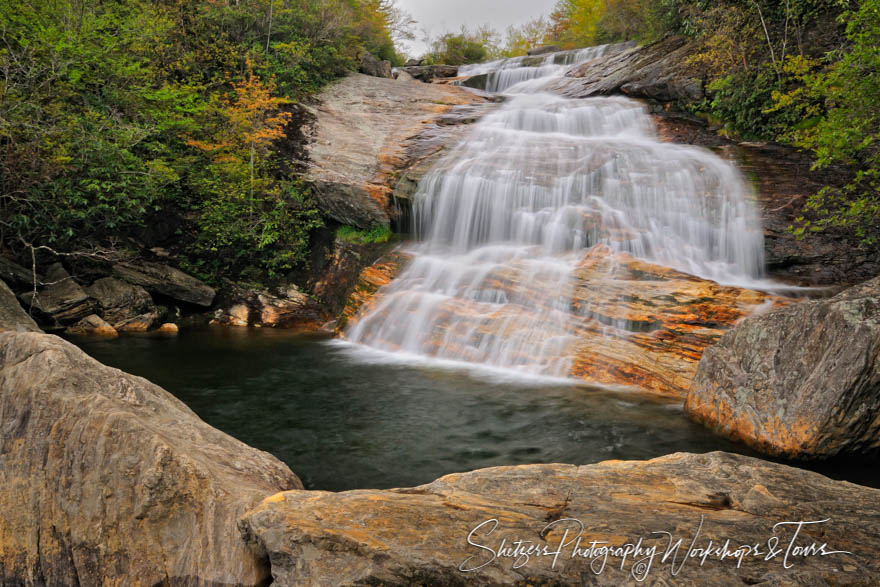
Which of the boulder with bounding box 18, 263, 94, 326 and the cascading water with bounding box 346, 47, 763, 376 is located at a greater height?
the cascading water with bounding box 346, 47, 763, 376

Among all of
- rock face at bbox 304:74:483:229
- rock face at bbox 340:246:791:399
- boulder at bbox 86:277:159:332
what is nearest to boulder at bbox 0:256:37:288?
boulder at bbox 86:277:159:332

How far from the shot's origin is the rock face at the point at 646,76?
46.3 ft

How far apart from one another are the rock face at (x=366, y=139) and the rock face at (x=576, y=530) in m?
10.7

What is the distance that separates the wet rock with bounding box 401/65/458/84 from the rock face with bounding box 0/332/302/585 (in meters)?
23.1

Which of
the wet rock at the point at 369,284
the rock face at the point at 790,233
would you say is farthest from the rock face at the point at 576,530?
the wet rock at the point at 369,284

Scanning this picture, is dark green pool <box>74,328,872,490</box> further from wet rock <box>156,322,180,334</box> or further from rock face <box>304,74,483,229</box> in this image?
rock face <box>304,74,483,229</box>

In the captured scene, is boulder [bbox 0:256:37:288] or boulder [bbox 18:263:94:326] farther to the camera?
boulder [bbox 18:263:94:326]

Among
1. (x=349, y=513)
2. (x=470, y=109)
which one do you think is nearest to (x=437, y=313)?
(x=349, y=513)

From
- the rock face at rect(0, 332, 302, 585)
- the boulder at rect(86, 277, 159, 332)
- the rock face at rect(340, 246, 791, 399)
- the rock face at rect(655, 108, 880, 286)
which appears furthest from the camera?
the boulder at rect(86, 277, 159, 332)

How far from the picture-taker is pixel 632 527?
2512mm

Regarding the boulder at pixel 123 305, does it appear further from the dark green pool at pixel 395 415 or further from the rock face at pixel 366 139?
the rock face at pixel 366 139

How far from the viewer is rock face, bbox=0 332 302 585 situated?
9.52ft

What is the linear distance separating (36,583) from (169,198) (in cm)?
1215

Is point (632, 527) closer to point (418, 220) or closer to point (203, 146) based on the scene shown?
point (418, 220)
